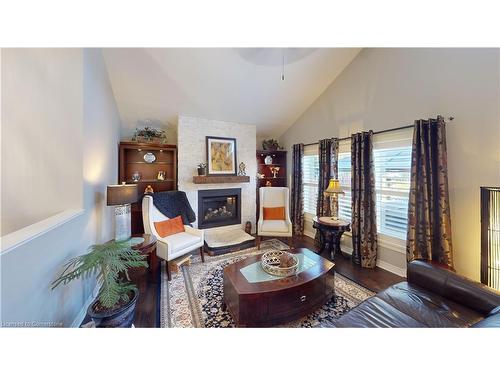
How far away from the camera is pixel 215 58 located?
8.30 ft

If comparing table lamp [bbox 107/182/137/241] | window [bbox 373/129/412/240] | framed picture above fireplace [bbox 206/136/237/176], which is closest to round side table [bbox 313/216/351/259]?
window [bbox 373/129/412/240]

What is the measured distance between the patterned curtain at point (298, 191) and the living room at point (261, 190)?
12.4 inches

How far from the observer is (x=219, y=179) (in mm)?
3648

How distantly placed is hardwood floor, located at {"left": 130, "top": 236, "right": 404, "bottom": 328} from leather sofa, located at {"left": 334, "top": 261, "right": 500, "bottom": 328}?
→ 784 mm

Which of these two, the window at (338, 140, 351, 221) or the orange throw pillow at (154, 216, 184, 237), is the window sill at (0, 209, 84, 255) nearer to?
the orange throw pillow at (154, 216, 184, 237)

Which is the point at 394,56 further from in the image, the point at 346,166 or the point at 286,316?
the point at 286,316

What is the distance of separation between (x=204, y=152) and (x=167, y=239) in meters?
1.83

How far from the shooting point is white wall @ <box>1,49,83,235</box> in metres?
1.64

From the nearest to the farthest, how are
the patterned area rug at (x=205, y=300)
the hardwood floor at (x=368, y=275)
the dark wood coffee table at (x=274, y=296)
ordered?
the dark wood coffee table at (x=274, y=296), the patterned area rug at (x=205, y=300), the hardwood floor at (x=368, y=275)

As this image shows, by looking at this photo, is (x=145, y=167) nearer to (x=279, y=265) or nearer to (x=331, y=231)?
(x=279, y=265)

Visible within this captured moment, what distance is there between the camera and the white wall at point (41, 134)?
1645 millimetres

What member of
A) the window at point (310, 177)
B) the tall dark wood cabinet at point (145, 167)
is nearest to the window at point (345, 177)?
the window at point (310, 177)

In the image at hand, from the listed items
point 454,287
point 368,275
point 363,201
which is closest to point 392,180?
point 363,201

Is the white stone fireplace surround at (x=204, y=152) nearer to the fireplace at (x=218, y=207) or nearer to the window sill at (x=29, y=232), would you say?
the fireplace at (x=218, y=207)
